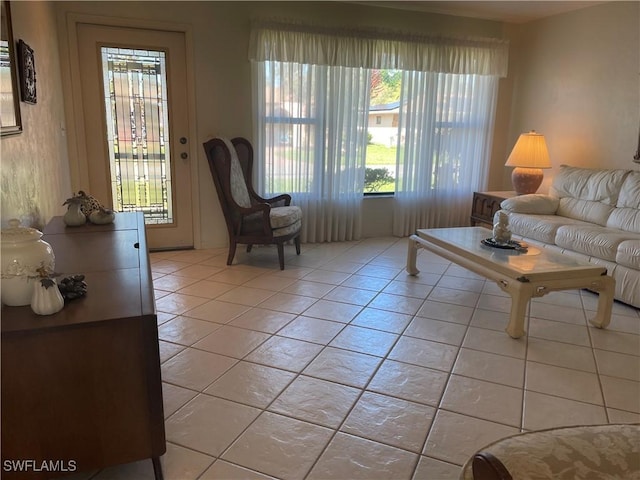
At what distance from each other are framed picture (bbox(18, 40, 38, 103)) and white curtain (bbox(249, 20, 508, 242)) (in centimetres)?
205

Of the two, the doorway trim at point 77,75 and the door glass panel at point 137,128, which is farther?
the door glass panel at point 137,128

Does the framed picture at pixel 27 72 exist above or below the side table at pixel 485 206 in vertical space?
above

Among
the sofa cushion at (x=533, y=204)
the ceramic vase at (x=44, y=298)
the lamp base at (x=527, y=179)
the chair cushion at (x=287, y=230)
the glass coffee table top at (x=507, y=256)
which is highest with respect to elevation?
the lamp base at (x=527, y=179)

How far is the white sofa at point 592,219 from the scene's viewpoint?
10.5 ft

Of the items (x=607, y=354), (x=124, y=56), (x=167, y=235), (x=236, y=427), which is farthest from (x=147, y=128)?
(x=607, y=354)

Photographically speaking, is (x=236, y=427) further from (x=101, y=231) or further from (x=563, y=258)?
(x=563, y=258)

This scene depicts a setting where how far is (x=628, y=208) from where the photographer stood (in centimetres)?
371

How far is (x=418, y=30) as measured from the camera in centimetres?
475

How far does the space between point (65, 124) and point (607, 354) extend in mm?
4266

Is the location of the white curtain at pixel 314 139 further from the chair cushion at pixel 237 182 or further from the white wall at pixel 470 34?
the chair cushion at pixel 237 182

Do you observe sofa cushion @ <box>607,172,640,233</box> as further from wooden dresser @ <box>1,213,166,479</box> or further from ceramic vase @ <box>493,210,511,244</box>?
wooden dresser @ <box>1,213,166,479</box>

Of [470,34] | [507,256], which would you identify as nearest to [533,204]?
[507,256]

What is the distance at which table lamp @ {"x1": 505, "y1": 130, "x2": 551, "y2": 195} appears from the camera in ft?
14.7

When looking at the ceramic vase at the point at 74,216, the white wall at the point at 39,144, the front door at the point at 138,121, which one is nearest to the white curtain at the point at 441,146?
the front door at the point at 138,121
